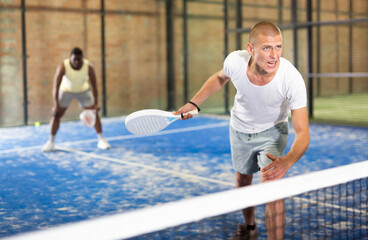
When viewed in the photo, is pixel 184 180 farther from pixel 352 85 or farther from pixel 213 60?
pixel 352 85

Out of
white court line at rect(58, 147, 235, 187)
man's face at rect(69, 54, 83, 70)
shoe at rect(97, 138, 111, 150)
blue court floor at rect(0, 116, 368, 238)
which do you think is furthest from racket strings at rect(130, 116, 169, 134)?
shoe at rect(97, 138, 111, 150)

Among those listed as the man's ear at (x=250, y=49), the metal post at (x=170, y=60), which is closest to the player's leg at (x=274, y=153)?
the man's ear at (x=250, y=49)

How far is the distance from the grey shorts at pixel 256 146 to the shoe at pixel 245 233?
1.53 feet

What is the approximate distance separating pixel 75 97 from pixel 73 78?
345mm

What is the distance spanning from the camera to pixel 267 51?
304 cm

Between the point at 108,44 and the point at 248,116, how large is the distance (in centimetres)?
967

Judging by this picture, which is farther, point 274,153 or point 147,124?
point 274,153

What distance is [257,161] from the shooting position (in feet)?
Result: 12.0

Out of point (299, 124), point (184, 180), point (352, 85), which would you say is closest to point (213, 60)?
point (352, 85)

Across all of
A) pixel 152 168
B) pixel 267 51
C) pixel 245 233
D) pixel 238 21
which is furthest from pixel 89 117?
pixel 238 21

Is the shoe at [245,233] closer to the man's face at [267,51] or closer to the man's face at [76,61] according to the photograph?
the man's face at [267,51]

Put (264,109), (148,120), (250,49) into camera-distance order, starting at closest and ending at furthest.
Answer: (250,49), (148,120), (264,109)

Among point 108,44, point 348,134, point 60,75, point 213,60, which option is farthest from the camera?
point 213,60

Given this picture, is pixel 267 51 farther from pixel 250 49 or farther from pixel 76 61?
pixel 76 61
